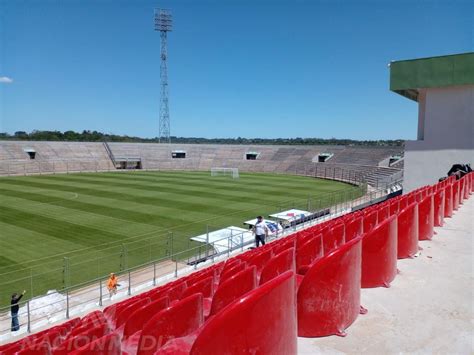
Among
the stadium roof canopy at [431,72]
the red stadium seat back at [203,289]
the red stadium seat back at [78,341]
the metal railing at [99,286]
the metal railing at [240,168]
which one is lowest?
the metal railing at [99,286]

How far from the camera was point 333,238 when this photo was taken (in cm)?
483

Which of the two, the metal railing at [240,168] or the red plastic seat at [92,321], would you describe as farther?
the metal railing at [240,168]

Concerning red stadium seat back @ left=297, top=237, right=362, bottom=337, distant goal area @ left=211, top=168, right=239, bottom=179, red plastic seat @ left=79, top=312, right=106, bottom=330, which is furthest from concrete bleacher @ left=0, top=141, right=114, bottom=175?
red stadium seat back @ left=297, top=237, right=362, bottom=337

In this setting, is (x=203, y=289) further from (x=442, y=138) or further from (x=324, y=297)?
(x=442, y=138)

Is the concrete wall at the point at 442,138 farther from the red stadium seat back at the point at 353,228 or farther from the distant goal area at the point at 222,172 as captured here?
the distant goal area at the point at 222,172

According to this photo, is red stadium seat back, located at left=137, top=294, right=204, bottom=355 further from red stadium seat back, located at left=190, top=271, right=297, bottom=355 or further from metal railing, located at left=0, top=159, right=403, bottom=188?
metal railing, located at left=0, top=159, right=403, bottom=188

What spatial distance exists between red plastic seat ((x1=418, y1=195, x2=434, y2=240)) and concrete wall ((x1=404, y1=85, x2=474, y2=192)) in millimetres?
16941

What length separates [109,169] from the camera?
6481 cm

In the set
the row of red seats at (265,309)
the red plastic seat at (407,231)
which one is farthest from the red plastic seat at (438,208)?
the row of red seats at (265,309)

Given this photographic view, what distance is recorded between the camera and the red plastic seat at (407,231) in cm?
518

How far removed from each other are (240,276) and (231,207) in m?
26.4

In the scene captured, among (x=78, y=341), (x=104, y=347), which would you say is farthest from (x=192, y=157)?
(x=104, y=347)

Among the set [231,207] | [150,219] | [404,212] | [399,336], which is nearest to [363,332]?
[399,336]

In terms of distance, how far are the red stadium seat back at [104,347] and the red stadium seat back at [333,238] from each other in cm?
289
